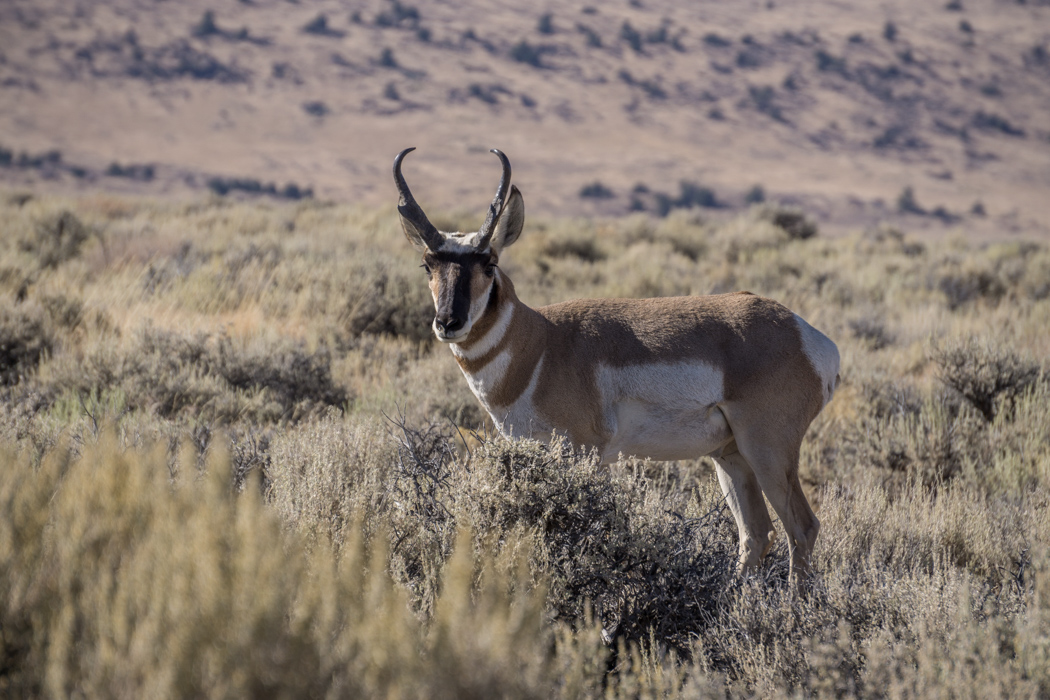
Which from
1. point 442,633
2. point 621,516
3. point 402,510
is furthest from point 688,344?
point 442,633

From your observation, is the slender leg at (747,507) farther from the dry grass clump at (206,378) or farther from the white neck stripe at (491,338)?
the dry grass clump at (206,378)

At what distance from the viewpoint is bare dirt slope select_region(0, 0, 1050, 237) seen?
50875 millimetres

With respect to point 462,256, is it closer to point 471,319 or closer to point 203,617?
point 471,319

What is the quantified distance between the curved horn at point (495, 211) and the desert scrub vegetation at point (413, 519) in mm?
1057

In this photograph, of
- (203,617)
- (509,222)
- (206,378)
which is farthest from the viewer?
(206,378)

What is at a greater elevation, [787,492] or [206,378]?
[787,492]

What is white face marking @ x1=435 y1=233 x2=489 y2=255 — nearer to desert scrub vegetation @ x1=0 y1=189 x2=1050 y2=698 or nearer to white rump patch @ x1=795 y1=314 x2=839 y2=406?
desert scrub vegetation @ x1=0 y1=189 x2=1050 y2=698

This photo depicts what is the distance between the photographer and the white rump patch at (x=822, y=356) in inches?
170

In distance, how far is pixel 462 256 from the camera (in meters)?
4.11

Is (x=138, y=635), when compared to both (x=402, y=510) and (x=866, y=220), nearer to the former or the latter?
(x=402, y=510)

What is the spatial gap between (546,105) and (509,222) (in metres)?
63.2

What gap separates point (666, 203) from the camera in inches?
2031

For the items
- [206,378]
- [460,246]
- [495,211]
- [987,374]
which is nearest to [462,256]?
[460,246]

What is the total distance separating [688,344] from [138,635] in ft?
10.1
